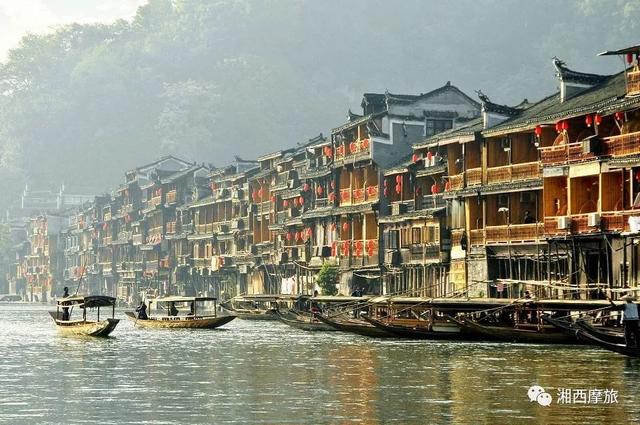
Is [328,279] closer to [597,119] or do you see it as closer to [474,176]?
[474,176]

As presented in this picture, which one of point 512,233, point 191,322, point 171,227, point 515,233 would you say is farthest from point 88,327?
point 171,227

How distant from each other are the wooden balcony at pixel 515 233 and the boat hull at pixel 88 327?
1939 centimetres

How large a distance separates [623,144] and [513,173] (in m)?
11.1

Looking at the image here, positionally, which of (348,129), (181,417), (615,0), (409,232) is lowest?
(181,417)

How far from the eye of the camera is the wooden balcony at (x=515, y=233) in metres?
63.8

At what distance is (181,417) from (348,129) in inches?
2433

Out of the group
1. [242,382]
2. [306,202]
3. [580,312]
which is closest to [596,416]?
[242,382]

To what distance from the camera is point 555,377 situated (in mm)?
37250

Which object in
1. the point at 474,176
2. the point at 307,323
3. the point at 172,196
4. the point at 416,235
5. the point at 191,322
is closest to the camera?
the point at 307,323

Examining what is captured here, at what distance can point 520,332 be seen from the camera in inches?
1998

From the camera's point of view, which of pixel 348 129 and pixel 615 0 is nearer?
pixel 348 129

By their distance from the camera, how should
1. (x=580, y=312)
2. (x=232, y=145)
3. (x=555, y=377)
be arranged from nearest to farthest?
(x=555, y=377)
(x=580, y=312)
(x=232, y=145)

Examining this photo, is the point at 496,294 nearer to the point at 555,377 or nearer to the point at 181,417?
the point at 555,377

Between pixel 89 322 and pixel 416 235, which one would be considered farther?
pixel 416 235
